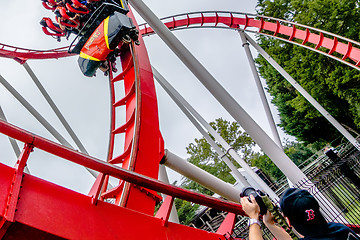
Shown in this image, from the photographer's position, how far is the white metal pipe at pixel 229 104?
10.7ft

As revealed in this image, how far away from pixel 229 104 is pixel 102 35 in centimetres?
254

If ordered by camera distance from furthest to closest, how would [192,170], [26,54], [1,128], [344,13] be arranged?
1. [344,13]
2. [26,54]
3. [192,170]
4. [1,128]

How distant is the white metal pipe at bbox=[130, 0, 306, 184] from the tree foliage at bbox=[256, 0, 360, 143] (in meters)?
8.98

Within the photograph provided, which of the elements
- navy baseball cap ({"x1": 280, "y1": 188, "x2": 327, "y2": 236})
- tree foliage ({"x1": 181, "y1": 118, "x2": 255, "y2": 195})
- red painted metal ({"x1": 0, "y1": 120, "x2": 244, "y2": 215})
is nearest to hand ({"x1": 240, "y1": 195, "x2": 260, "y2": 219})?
navy baseball cap ({"x1": 280, "y1": 188, "x2": 327, "y2": 236})

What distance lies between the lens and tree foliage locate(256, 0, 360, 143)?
11109 millimetres

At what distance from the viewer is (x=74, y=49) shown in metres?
5.42

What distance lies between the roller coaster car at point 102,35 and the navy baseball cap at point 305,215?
3924mm

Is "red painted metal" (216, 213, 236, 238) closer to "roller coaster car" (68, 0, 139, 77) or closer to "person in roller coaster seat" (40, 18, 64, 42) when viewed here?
"roller coaster car" (68, 0, 139, 77)

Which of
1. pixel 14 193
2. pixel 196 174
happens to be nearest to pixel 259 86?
pixel 196 174

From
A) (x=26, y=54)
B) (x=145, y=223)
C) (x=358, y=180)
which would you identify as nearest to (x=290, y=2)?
(x=358, y=180)

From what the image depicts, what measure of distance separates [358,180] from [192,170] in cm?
326

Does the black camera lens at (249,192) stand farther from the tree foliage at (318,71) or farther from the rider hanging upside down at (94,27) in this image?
the tree foliage at (318,71)

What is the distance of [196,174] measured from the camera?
402 centimetres

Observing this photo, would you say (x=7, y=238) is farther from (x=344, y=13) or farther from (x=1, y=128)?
(x=344, y=13)
